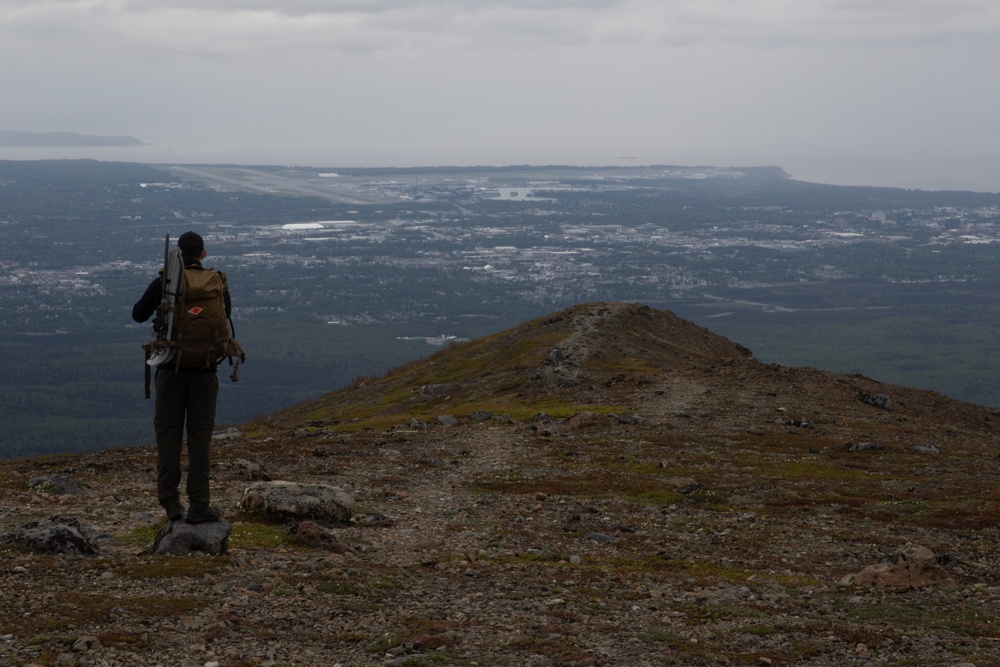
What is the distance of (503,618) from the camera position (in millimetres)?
14977

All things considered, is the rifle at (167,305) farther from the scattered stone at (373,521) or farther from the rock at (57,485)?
the rock at (57,485)

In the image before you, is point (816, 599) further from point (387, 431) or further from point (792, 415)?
point (792, 415)

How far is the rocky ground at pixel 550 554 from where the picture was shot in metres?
13.7

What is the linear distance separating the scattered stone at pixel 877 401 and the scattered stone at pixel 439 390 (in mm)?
18779

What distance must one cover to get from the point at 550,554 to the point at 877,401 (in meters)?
32.9

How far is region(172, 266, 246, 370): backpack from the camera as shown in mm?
16641

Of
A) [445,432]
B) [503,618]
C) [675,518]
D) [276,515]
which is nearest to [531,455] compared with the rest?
[445,432]

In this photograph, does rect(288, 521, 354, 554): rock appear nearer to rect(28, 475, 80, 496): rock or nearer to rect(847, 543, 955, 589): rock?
rect(28, 475, 80, 496): rock

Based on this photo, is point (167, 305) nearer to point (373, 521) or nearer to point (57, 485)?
point (373, 521)

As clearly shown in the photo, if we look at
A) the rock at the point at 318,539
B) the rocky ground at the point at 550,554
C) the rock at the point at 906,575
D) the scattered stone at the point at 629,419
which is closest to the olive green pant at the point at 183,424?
the rocky ground at the point at 550,554

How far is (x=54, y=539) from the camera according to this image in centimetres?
1692

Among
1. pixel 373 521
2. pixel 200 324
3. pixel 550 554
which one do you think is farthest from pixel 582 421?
pixel 200 324

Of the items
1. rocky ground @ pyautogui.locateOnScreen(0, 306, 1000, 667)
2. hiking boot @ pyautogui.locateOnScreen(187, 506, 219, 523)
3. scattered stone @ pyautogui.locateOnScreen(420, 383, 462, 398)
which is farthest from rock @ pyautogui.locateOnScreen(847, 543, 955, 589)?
scattered stone @ pyautogui.locateOnScreen(420, 383, 462, 398)

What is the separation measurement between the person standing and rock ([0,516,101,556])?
1316 mm
